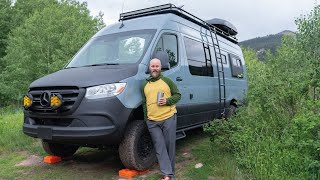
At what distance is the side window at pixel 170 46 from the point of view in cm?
586

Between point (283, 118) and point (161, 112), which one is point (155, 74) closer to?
point (161, 112)

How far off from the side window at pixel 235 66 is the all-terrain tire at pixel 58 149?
196 inches

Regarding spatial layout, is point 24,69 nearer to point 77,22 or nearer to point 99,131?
point 77,22

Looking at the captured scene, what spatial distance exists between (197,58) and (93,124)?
3.10m

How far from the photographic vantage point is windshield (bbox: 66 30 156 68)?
18.3ft

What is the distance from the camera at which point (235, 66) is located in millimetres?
9875

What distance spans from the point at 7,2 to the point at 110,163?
35.6 metres

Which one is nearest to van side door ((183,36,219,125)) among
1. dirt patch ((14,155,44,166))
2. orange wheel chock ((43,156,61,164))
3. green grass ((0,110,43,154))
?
orange wheel chock ((43,156,61,164))

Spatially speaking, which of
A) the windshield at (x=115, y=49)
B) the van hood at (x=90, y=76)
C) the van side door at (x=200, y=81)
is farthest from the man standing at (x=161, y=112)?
the van side door at (x=200, y=81)

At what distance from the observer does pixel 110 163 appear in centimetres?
594

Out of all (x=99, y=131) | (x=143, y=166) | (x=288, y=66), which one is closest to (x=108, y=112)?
(x=99, y=131)

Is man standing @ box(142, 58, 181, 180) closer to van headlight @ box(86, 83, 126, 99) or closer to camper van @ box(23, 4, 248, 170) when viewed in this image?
camper van @ box(23, 4, 248, 170)

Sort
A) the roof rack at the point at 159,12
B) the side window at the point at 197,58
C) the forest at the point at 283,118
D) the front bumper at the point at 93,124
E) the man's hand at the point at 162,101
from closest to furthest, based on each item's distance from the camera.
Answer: the forest at the point at 283,118 → the front bumper at the point at 93,124 → the man's hand at the point at 162,101 → the roof rack at the point at 159,12 → the side window at the point at 197,58

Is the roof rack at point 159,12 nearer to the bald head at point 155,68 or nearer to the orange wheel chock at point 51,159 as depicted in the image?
the bald head at point 155,68
